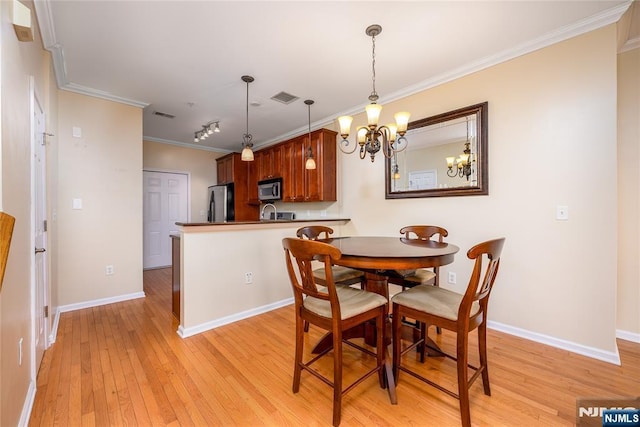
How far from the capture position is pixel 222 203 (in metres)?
5.43

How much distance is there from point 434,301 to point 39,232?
2850 millimetres

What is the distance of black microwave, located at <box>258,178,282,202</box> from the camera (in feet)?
15.5

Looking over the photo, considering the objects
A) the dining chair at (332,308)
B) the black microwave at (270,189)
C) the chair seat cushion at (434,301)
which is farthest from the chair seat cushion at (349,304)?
the black microwave at (270,189)

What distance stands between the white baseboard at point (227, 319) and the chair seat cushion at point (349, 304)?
1388 mm

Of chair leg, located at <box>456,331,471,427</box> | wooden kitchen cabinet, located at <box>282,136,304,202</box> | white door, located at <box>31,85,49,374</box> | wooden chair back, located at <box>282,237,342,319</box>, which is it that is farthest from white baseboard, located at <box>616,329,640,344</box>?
white door, located at <box>31,85,49,374</box>

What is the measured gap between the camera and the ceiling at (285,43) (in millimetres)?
1921

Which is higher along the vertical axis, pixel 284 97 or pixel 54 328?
pixel 284 97

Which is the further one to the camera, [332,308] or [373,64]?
[373,64]

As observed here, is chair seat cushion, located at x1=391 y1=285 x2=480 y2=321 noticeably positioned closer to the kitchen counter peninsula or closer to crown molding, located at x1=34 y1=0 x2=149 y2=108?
the kitchen counter peninsula

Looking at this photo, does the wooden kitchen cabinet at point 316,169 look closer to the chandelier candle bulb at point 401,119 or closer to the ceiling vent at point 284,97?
the ceiling vent at point 284,97

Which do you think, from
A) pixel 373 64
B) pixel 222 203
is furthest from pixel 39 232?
pixel 222 203

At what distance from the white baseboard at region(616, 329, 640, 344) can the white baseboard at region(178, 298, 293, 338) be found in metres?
3.11

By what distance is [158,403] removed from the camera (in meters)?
1.60

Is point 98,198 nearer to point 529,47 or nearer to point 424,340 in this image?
point 424,340
